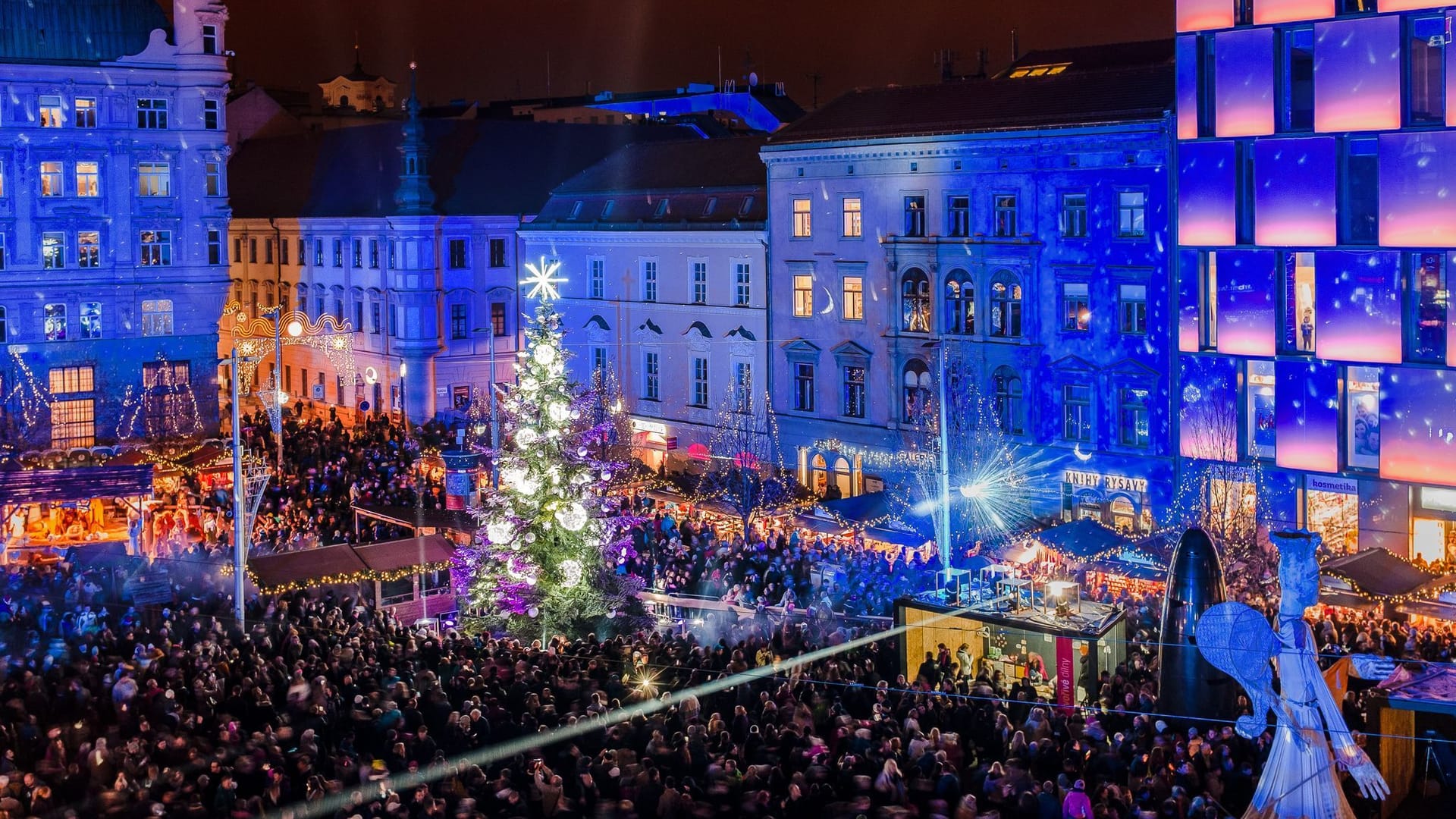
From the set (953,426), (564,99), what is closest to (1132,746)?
(953,426)

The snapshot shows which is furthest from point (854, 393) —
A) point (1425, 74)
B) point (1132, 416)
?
point (1425, 74)

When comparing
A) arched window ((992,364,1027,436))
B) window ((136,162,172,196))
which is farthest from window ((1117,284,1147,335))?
window ((136,162,172,196))

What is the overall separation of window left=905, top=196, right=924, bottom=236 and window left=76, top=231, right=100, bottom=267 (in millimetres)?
27479

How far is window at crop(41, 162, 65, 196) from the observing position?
5175 centimetres

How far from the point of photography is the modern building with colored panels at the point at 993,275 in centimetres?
3797

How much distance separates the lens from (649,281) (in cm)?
5159

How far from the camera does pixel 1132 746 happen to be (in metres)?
18.1

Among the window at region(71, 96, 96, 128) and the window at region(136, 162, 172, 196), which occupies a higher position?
the window at region(71, 96, 96, 128)

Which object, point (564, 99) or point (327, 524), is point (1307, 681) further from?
point (564, 99)

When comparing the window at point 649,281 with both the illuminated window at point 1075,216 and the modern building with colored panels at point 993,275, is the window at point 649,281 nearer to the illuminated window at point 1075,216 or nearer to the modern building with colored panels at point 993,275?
the modern building with colored panels at point 993,275

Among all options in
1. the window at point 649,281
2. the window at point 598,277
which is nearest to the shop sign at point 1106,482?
the window at point 649,281

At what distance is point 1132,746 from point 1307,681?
176 inches

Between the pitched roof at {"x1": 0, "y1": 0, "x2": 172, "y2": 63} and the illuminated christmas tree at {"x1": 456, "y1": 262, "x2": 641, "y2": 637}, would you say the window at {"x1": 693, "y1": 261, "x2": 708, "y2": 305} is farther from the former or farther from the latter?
the illuminated christmas tree at {"x1": 456, "y1": 262, "x2": 641, "y2": 637}

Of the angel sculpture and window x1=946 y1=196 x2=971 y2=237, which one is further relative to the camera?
window x1=946 y1=196 x2=971 y2=237
